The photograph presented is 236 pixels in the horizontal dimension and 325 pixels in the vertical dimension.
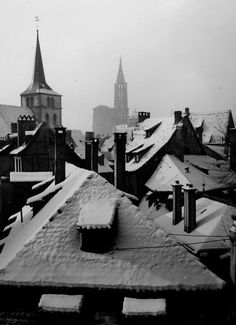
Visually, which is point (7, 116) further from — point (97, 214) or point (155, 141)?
point (97, 214)

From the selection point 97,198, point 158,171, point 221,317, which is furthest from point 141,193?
point 221,317

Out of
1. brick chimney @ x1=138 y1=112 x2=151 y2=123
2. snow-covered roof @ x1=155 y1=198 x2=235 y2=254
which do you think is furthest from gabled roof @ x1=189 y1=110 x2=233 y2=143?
snow-covered roof @ x1=155 y1=198 x2=235 y2=254

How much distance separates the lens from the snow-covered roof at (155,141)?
3603cm

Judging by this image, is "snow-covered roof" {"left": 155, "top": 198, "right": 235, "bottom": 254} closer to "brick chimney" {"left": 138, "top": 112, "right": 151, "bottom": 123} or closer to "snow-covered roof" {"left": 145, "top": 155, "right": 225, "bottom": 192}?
"snow-covered roof" {"left": 145, "top": 155, "right": 225, "bottom": 192}

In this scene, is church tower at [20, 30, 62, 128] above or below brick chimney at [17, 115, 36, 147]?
above

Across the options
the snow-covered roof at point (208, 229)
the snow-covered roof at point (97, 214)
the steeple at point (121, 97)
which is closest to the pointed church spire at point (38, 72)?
the snow-covered roof at point (208, 229)

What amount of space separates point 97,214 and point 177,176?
67.1ft

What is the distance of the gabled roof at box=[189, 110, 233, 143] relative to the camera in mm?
49562

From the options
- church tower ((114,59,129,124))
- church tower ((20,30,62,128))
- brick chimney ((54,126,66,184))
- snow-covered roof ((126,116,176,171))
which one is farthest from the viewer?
church tower ((114,59,129,124))

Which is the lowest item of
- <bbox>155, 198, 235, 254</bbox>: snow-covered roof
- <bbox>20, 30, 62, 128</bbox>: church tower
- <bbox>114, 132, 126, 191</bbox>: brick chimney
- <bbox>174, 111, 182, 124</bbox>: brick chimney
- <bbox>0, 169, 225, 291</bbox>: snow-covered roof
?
<bbox>155, 198, 235, 254</bbox>: snow-covered roof

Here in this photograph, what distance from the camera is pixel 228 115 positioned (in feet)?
165

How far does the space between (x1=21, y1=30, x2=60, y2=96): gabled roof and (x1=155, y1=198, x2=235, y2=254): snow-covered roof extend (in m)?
66.7

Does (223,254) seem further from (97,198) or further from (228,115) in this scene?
(228,115)

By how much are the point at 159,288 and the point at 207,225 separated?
8.66 m
